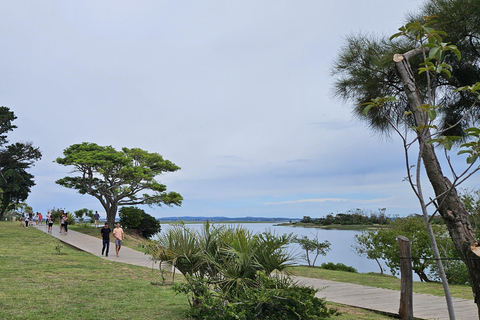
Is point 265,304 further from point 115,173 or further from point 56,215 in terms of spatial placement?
point 56,215

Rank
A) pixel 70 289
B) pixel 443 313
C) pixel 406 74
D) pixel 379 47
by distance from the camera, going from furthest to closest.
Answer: pixel 70 289, pixel 379 47, pixel 443 313, pixel 406 74

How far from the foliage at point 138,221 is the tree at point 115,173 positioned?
1.93 feet

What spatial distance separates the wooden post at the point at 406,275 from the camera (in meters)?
5.52

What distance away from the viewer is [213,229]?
613cm

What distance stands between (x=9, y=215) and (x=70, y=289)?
5702 centimetres

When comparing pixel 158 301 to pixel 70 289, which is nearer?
pixel 158 301

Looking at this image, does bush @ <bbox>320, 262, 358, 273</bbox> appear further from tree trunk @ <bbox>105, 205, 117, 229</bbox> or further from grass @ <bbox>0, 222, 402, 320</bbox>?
tree trunk @ <bbox>105, 205, 117, 229</bbox>

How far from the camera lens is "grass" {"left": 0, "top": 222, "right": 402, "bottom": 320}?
21.4 feet

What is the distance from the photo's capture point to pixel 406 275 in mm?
5676

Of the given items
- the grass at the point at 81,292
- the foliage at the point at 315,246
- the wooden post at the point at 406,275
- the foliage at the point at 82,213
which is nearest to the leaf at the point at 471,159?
the wooden post at the point at 406,275

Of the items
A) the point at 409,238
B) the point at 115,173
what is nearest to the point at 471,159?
the point at 409,238

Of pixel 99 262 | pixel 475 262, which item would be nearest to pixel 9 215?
pixel 99 262

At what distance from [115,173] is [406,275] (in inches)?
1037

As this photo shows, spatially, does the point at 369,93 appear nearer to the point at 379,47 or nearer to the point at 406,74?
the point at 379,47
